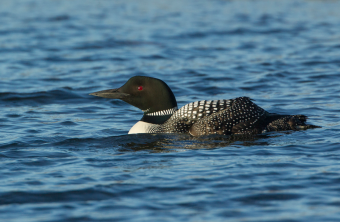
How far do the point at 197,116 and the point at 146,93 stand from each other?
0.67 m

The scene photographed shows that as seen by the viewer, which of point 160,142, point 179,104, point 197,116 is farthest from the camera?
point 179,104

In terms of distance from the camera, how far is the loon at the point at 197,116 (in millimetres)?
5898

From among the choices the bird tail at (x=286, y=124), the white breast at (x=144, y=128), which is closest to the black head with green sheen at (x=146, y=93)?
the white breast at (x=144, y=128)

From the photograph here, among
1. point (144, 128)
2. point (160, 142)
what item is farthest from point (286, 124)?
point (144, 128)

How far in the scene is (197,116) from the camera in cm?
597

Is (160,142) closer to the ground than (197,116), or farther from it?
closer to the ground

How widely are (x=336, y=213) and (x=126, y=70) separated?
22.6 feet

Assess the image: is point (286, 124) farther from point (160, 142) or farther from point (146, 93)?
point (146, 93)

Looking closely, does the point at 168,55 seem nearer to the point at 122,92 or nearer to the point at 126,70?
the point at 126,70

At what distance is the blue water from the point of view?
4020mm

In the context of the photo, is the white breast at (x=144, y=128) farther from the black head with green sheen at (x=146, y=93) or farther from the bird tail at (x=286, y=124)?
the bird tail at (x=286, y=124)

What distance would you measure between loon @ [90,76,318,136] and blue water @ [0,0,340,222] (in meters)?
0.17

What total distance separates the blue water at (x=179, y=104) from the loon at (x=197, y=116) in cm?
17

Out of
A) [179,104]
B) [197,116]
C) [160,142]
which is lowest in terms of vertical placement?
[160,142]
